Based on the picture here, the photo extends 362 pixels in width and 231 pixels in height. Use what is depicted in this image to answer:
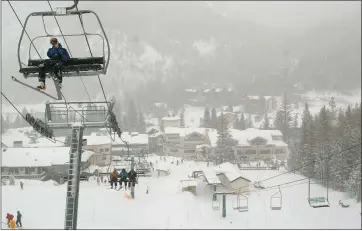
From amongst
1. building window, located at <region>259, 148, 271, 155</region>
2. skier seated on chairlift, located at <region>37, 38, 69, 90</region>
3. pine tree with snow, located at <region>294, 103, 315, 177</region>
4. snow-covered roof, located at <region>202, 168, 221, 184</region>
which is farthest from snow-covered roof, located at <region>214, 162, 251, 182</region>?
skier seated on chairlift, located at <region>37, 38, 69, 90</region>

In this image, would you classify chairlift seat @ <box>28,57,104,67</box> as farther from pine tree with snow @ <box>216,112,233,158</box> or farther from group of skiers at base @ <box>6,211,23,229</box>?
pine tree with snow @ <box>216,112,233,158</box>

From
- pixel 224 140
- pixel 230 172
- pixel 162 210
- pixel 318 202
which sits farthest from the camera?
pixel 224 140

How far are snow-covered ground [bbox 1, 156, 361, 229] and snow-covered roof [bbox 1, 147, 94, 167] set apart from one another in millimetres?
5359

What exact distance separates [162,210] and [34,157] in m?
17.6

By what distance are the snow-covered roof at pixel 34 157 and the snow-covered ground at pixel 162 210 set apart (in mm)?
5359

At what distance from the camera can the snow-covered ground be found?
880 inches

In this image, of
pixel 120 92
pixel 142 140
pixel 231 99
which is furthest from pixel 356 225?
pixel 120 92

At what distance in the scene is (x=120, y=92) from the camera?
14450 centimetres

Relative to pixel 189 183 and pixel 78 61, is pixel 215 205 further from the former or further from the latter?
pixel 78 61

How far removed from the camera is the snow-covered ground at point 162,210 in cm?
2236

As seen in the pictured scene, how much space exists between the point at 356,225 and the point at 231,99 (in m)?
87.2

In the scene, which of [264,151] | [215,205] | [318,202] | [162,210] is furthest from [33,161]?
[264,151]

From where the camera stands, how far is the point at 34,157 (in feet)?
122

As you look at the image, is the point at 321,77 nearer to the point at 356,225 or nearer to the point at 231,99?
the point at 231,99
